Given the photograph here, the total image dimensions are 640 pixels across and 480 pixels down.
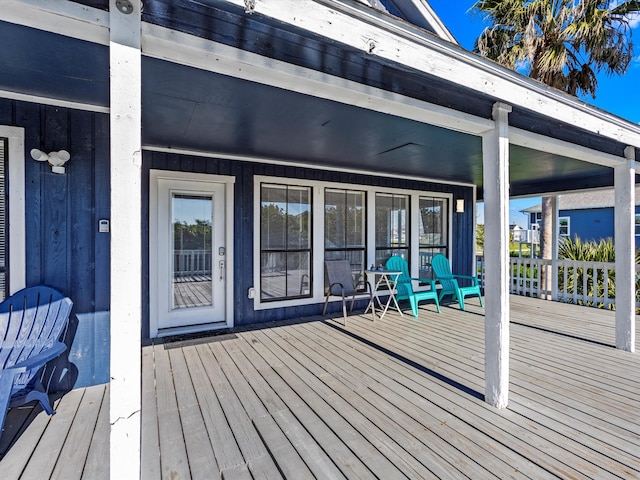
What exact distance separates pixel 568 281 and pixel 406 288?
383cm

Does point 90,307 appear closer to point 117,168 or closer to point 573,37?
point 117,168

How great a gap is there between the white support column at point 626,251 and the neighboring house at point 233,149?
44 millimetres

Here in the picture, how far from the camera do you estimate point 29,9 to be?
1.16 metres

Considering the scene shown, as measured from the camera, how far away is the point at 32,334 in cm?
233

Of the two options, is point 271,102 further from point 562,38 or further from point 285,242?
point 562,38

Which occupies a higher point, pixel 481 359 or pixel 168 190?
pixel 168 190

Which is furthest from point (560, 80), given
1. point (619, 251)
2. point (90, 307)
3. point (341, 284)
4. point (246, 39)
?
point (90, 307)

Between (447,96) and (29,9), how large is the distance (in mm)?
2166

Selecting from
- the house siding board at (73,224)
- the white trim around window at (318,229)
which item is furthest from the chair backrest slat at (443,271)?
the house siding board at (73,224)

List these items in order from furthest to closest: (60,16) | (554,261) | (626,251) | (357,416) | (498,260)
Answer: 1. (554,261)
2. (626,251)
3. (498,260)
4. (357,416)
5. (60,16)

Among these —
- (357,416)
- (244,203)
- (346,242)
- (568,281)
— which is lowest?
(357,416)

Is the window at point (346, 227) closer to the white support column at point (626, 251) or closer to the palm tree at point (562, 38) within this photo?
the white support column at point (626, 251)

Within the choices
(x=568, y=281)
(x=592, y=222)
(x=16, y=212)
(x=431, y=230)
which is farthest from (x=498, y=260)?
(x=592, y=222)

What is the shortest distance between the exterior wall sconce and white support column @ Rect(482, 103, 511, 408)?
326 centimetres
